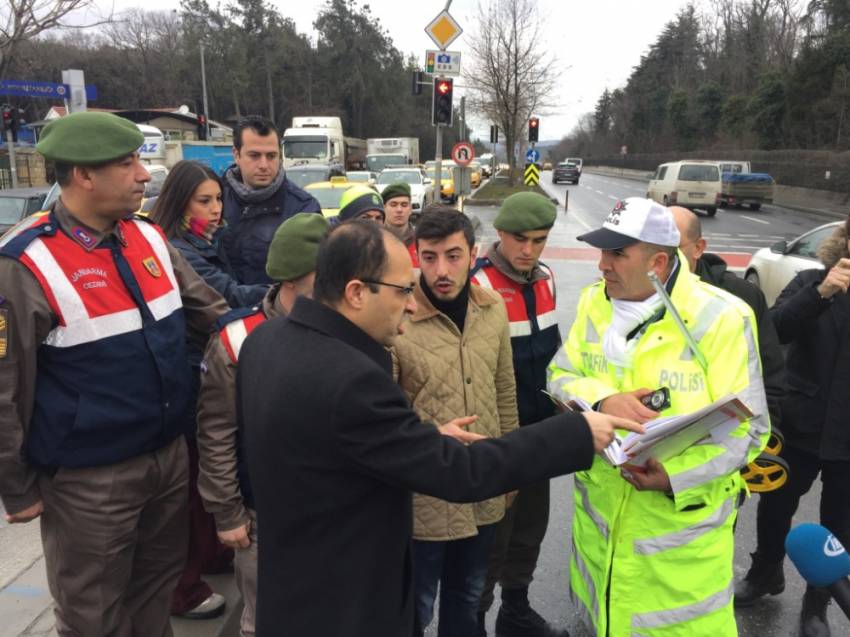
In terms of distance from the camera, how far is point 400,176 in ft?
76.3

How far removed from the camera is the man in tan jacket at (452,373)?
2.41 m

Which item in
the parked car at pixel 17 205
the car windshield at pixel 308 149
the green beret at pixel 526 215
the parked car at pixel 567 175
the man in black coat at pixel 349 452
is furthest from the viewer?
the parked car at pixel 567 175

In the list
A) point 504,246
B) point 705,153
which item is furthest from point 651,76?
point 504,246

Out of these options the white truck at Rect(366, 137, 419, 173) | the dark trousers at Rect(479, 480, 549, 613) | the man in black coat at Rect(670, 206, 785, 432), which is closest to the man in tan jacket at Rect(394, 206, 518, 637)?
the dark trousers at Rect(479, 480, 549, 613)

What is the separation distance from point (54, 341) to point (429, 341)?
48.6 inches

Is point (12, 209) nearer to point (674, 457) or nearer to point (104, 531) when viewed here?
point (104, 531)

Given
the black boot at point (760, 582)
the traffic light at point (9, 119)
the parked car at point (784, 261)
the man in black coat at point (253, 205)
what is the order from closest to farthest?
the black boot at point (760, 582)
the man in black coat at point (253, 205)
the parked car at point (784, 261)
the traffic light at point (9, 119)

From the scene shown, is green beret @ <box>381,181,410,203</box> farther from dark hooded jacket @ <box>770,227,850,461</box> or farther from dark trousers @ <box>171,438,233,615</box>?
dark hooded jacket @ <box>770,227,850,461</box>

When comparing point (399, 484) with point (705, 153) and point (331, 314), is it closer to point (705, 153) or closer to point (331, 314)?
point (331, 314)

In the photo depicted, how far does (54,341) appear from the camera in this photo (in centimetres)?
204

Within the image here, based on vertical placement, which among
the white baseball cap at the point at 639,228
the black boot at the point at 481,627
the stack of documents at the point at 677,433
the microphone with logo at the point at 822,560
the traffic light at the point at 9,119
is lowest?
the black boot at the point at 481,627

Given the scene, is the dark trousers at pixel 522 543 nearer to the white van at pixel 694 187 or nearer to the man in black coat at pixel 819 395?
the man in black coat at pixel 819 395

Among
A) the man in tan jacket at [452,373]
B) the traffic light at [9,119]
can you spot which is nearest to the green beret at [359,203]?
the man in tan jacket at [452,373]

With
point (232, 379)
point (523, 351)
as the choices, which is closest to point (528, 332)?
point (523, 351)
